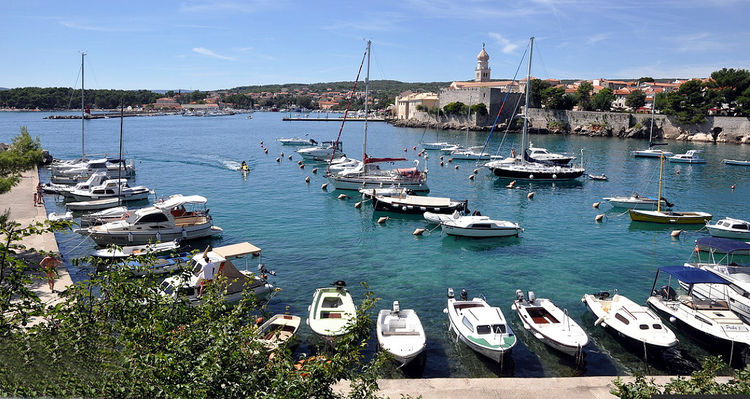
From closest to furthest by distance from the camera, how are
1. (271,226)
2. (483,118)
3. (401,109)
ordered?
(271,226)
(483,118)
(401,109)

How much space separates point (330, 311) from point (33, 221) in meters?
19.0

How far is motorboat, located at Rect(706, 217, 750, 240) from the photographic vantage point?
93.9 ft

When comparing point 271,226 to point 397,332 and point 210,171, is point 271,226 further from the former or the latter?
point 210,171

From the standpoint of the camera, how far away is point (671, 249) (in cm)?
2758

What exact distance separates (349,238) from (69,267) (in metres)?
13.3

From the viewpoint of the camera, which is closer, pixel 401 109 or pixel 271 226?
pixel 271 226

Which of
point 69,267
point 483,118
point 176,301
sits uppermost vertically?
point 483,118

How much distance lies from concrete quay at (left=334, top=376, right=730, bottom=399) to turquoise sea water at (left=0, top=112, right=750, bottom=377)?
1.63 metres

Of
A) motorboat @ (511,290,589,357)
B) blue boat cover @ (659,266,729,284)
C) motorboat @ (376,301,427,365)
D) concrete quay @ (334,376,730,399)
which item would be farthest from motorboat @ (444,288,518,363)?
blue boat cover @ (659,266,729,284)

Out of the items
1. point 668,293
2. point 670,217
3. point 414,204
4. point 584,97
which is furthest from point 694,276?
point 584,97

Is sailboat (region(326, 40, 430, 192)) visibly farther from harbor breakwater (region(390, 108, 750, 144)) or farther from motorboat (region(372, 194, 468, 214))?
harbor breakwater (region(390, 108, 750, 144))

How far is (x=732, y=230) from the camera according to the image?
28.7 metres

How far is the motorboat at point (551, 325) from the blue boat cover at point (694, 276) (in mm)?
4650

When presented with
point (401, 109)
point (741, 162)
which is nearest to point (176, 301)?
point (741, 162)
